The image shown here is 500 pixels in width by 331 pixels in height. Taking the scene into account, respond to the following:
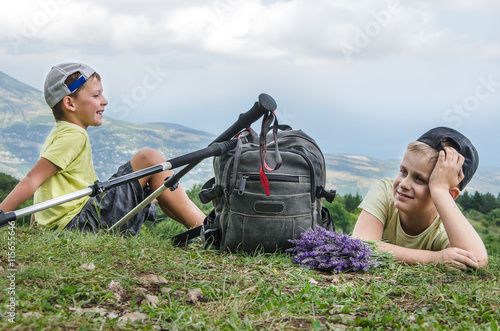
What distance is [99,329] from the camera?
7.59ft

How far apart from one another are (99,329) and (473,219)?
6466 mm

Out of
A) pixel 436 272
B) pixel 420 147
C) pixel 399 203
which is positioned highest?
pixel 420 147

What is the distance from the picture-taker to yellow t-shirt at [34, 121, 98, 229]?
170 inches

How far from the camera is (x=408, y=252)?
396 centimetres

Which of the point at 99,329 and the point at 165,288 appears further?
the point at 165,288

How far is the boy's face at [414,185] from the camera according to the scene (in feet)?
13.0

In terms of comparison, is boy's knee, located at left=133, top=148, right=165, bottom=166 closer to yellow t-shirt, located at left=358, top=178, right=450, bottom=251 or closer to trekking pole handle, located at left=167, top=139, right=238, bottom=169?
trekking pole handle, located at left=167, top=139, right=238, bottom=169

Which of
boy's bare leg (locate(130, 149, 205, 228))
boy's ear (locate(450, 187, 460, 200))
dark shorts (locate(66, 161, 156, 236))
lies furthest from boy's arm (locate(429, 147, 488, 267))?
dark shorts (locate(66, 161, 156, 236))

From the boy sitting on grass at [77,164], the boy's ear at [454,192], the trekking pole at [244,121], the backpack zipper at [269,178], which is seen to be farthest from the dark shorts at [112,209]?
the boy's ear at [454,192]

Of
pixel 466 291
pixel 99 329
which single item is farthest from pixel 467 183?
pixel 99 329

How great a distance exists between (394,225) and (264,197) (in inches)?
46.9

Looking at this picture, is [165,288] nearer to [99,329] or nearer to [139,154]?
[99,329]

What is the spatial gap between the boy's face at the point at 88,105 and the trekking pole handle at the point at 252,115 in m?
1.42

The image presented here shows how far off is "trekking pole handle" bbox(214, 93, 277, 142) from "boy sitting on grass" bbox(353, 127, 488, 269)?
1.22 meters
